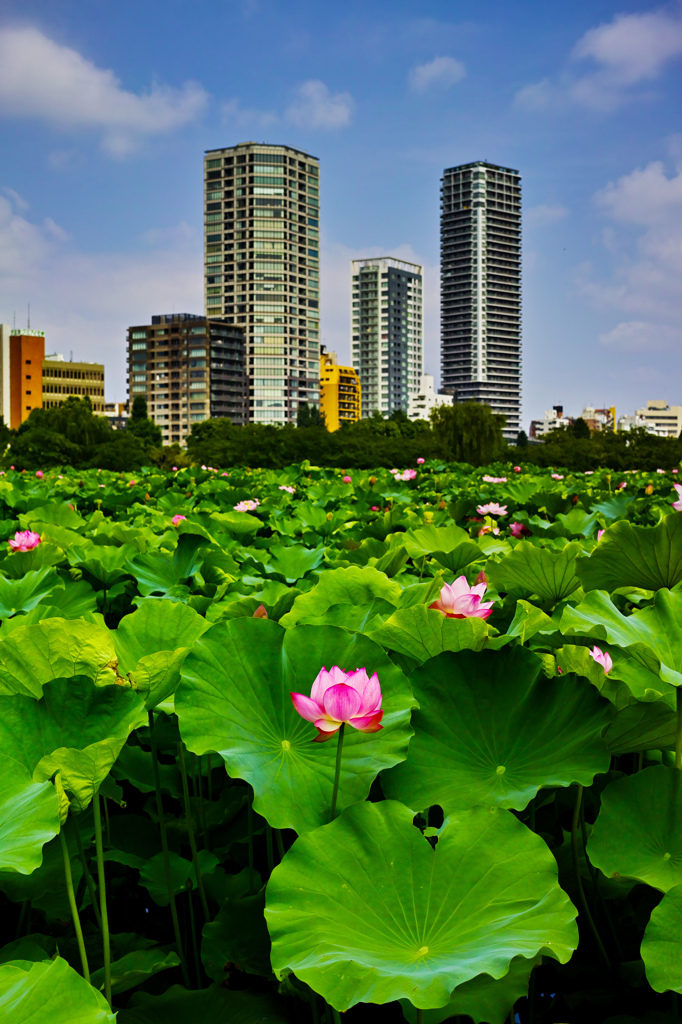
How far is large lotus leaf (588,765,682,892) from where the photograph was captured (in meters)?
0.53

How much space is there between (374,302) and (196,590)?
91489 mm

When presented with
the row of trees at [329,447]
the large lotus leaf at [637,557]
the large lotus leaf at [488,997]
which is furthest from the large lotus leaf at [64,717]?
the row of trees at [329,447]

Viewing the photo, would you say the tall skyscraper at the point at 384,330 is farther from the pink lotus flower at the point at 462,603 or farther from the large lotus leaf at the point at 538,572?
the pink lotus flower at the point at 462,603

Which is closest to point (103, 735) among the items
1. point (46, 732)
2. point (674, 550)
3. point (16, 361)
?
point (46, 732)

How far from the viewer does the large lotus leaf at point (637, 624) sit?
71cm

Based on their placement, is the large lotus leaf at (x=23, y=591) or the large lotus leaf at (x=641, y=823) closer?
the large lotus leaf at (x=641, y=823)

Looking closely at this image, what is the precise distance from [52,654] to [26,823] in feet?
0.65

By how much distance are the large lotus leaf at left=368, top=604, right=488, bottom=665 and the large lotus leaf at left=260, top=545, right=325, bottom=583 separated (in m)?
0.74

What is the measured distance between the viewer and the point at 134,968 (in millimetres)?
527

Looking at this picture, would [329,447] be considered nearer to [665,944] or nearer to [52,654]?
[52,654]

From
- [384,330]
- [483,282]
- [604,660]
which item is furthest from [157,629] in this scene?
[384,330]

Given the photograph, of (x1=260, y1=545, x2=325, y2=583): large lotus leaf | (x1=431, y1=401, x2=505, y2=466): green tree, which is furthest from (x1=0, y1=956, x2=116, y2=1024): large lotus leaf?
(x1=431, y1=401, x2=505, y2=466): green tree

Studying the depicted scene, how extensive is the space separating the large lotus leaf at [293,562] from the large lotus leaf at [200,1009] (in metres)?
0.92

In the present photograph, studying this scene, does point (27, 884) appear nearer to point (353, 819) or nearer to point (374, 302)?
point (353, 819)
